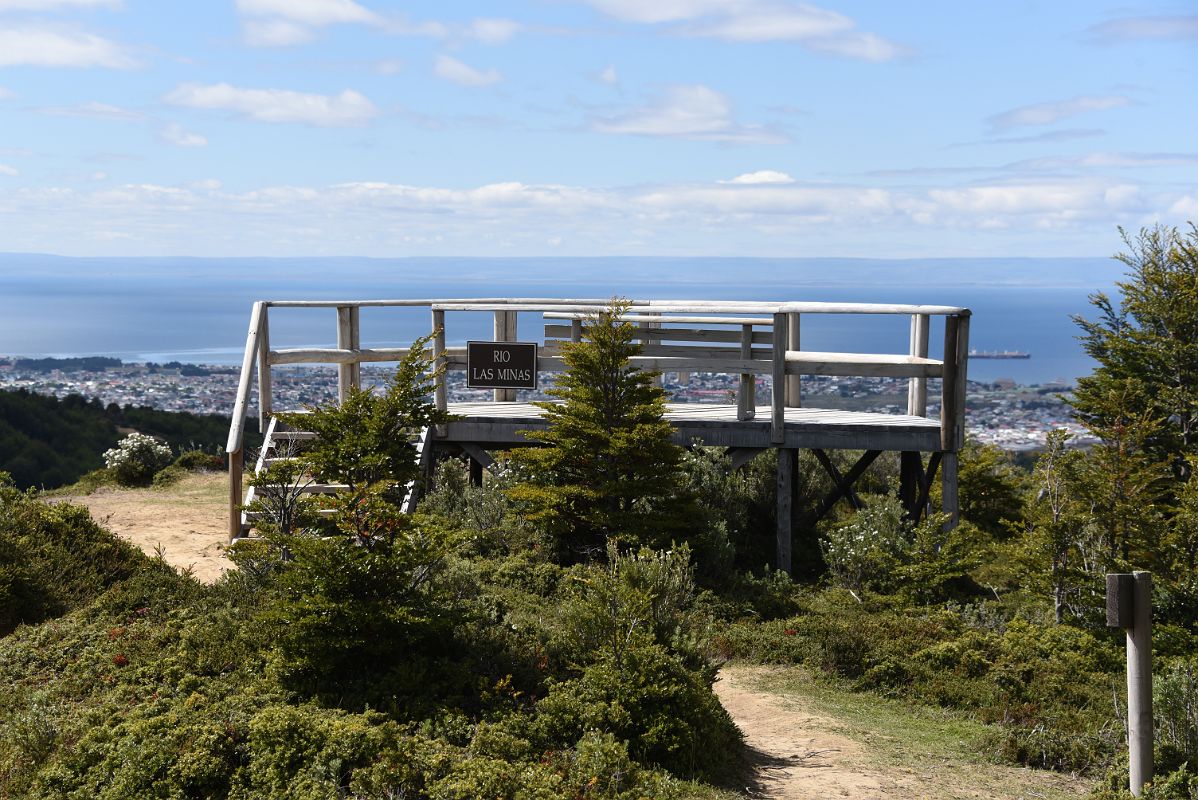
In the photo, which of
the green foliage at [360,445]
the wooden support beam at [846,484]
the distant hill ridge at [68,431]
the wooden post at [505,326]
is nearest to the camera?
the green foliage at [360,445]

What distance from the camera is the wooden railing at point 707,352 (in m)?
14.7

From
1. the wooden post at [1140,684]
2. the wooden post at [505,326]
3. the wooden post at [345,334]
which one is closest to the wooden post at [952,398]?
the wooden post at [505,326]

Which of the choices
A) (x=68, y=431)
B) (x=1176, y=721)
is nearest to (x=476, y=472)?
(x=1176, y=721)

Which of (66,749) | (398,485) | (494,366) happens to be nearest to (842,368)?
(494,366)

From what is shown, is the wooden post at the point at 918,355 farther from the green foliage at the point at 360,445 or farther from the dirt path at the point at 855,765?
the dirt path at the point at 855,765

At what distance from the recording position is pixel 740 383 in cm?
1539

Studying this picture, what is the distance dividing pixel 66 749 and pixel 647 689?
13.8ft

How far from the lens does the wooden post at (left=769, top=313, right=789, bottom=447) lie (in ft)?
48.4

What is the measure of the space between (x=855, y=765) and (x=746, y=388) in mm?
7141

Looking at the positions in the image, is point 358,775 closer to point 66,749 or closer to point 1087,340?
point 66,749

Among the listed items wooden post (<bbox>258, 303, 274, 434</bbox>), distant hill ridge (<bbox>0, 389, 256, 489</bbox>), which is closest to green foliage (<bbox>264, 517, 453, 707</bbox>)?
wooden post (<bbox>258, 303, 274, 434</bbox>)

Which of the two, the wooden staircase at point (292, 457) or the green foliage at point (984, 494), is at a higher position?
the wooden staircase at point (292, 457)

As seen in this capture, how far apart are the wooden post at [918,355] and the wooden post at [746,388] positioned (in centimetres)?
231

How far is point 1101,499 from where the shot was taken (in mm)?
12961
